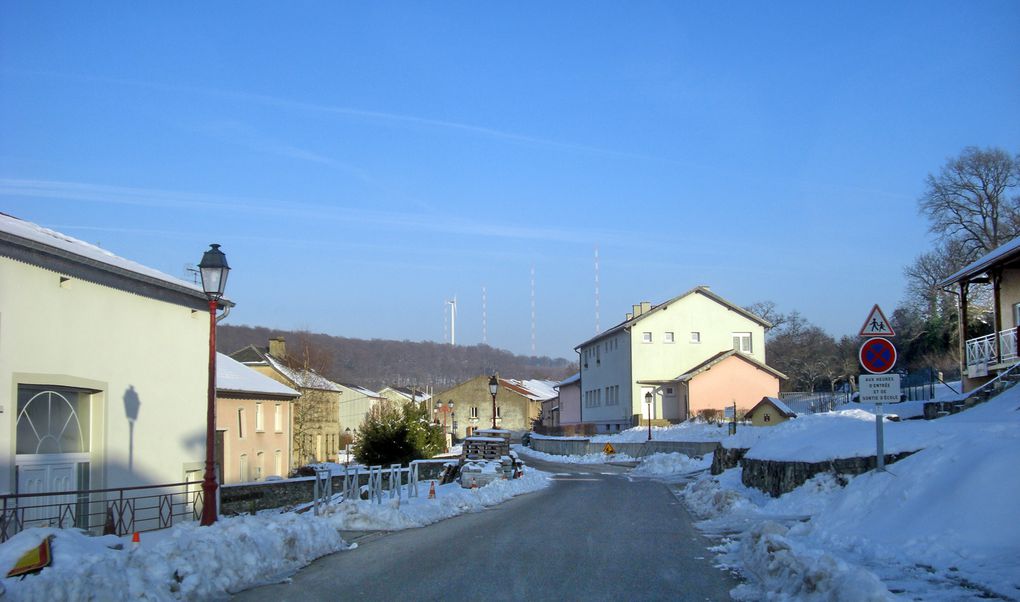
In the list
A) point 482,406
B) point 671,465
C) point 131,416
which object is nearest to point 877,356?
point 131,416

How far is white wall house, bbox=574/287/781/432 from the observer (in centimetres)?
6072

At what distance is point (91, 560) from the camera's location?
8562 mm

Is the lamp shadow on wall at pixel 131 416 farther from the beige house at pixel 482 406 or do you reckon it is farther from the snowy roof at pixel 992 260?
the beige house at pixel 482 406

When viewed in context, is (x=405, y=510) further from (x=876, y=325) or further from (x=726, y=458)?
(x=726, y=458)

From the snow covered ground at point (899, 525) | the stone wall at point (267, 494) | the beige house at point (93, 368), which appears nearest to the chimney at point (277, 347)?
the stone wall at point (267, 494)

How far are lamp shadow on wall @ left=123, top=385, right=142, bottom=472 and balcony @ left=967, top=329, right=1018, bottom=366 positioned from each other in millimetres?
Answer: 24242

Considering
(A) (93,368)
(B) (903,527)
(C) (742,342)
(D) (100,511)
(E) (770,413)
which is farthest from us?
(C) (742,342)

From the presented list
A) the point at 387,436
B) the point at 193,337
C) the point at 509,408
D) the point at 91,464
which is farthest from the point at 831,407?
the point at 509,408

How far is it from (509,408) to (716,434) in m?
61.0

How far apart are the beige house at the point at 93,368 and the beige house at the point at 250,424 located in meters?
10.9

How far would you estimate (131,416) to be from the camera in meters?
20.9

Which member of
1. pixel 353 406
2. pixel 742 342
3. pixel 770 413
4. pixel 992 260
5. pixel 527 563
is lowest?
pixel 353 406

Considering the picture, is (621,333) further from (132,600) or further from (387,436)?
(132,600)

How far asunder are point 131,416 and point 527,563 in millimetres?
13213
